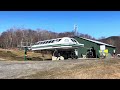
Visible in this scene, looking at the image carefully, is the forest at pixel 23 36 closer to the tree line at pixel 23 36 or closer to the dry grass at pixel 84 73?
the tree line at pixel 23 36

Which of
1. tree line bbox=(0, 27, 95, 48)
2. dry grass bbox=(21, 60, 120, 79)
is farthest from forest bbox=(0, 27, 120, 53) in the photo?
dry grass bbox=(21, 60, 120, 79)

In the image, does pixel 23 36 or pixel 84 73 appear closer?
pixel 84 73

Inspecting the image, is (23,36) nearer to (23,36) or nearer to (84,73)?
(23,36)

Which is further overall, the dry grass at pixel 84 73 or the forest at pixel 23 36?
the forest at pixel 23 36

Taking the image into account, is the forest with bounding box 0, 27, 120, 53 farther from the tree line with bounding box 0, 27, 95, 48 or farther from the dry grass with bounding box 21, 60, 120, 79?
the dry grass with bounding box 21, 60, 120, 79

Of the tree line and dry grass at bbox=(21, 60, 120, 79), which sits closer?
dry grass at bbox=(21, 60, 120, 79)

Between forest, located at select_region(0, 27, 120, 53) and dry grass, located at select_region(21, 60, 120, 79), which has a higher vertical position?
forest, located at select_region(0, 27, 120, 53)

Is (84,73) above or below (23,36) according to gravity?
below

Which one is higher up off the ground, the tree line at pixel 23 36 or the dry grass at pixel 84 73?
the tree line at pixel 23 36

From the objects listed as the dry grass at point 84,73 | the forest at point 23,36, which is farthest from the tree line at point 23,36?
the dry grass at point 84,73

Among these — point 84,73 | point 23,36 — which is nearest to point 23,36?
point 23,36
